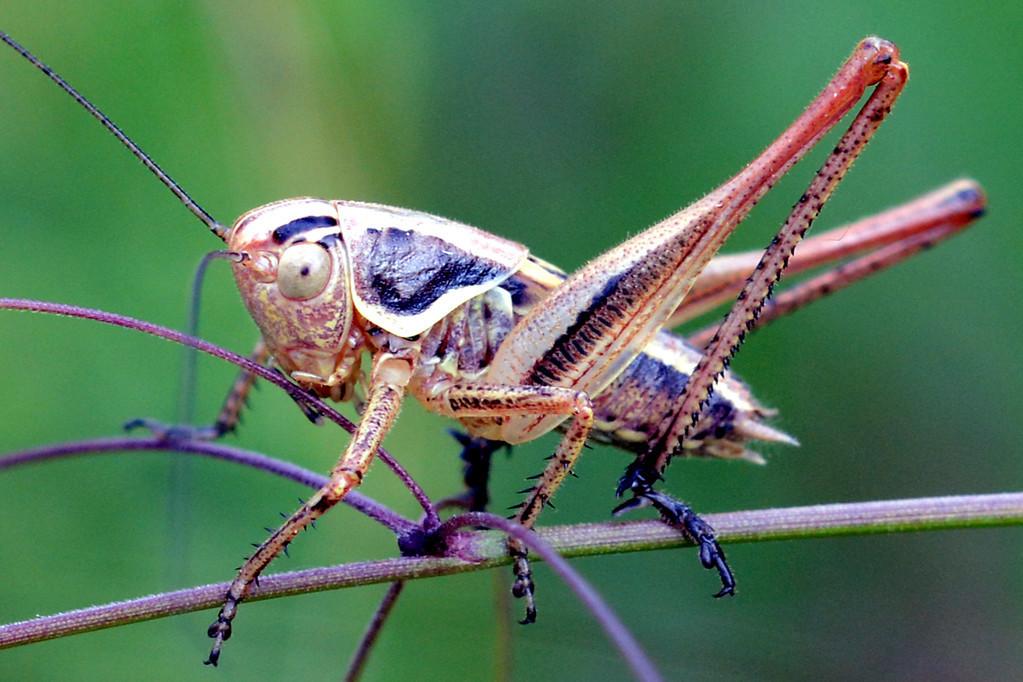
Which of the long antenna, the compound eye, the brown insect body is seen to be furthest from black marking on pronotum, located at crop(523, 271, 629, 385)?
the long antenna

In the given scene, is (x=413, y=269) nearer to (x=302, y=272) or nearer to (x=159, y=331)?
(x=302, y=272)

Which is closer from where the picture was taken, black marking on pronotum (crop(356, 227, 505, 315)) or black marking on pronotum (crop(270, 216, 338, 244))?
black marking on pronotum (crop(270, 216, 338, 244))

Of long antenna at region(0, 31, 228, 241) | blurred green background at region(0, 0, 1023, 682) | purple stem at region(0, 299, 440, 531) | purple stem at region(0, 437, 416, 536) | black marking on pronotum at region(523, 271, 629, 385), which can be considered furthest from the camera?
blurred green background at region(0, 0, 1023, 682)

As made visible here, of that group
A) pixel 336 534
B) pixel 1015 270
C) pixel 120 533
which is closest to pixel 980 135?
pixel 1015 270

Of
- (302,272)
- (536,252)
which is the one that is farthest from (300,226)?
(536,252)

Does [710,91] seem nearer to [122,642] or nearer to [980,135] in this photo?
[980,135]

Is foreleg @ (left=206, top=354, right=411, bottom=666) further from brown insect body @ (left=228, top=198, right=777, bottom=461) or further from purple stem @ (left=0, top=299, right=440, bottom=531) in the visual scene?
purple stem @ (left=0, top=299, right=440, bottom=531)

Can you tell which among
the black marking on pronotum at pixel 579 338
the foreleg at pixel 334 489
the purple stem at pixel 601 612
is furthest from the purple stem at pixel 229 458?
the black marking on pronotum at pixel 579 338

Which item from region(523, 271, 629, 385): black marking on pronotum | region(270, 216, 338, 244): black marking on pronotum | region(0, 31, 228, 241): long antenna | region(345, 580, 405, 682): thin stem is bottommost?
region(345, 580, 405, 682): thin stem
